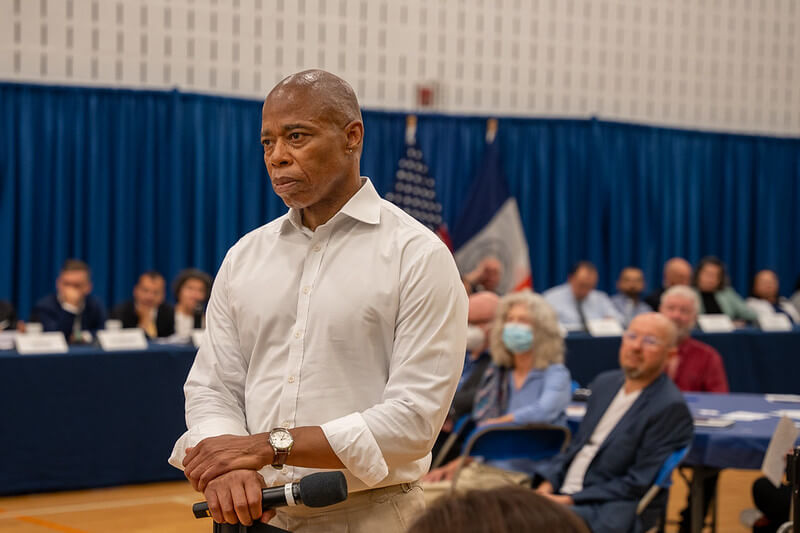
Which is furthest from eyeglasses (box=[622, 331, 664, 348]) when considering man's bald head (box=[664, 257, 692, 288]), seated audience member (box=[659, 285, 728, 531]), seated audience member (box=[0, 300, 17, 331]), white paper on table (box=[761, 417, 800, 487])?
man's bald head (box=[664, 257, 692, 288])

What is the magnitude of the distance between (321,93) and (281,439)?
58cm

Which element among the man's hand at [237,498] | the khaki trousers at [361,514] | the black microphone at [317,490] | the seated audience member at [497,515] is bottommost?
the khaki trousers at [361,514]

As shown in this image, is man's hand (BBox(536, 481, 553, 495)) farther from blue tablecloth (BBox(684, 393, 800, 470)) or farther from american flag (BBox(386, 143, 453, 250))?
american flag (BBox(386, 143, 453, 250))

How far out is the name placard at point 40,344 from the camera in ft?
21.5

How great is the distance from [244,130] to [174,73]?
0.84 metres

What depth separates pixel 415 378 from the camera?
180cm

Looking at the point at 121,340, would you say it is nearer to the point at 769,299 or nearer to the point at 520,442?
the point at 520,442

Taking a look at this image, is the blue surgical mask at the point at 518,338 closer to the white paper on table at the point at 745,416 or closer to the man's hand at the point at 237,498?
the white paper on table at the point at 745,416

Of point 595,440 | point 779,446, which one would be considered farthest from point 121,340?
point 779,446

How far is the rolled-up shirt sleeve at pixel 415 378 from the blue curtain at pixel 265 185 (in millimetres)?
8340

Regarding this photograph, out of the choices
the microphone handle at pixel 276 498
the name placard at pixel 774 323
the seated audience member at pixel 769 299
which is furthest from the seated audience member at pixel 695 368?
the microphone handle at pixel 276 498

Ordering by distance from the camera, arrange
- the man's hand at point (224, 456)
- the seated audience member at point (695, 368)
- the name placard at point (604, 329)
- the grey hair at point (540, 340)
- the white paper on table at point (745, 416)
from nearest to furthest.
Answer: the man's hand at point (224, 456), the white paper on table at point (745, 416), the grey hair at point (540, 340), the seated audience member at point (695, 368), the name placard at point (604, 329)

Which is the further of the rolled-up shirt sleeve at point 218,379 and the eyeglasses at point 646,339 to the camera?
the eyeglasses at point 646,339

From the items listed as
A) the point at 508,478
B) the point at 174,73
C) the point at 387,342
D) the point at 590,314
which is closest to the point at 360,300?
the point at 387,342
